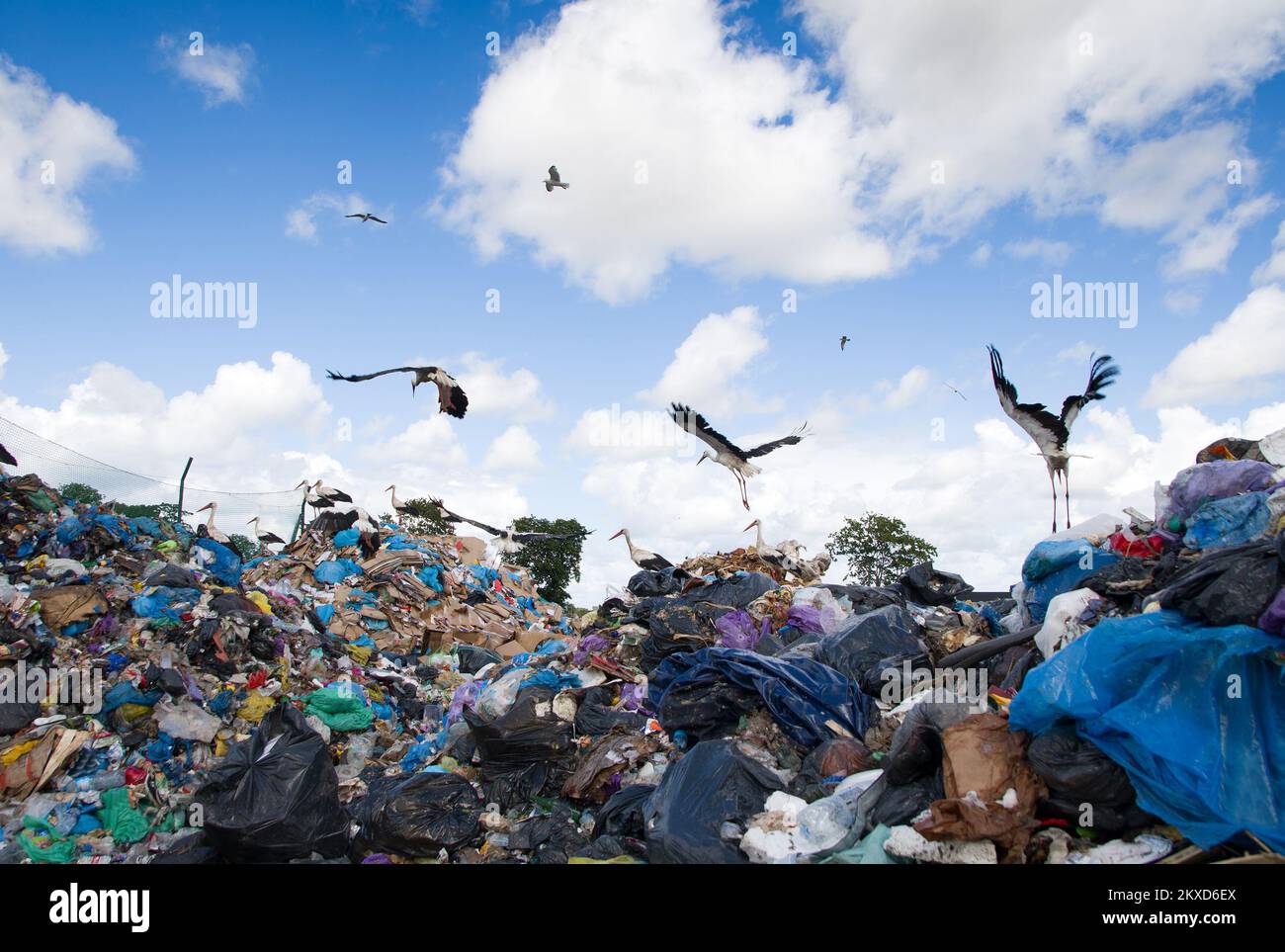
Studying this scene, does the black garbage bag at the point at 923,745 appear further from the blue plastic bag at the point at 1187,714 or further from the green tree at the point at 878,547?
the green tree at the point at 878,547

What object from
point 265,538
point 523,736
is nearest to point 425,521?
point 265,538

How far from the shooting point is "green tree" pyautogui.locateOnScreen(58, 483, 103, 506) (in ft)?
34.2

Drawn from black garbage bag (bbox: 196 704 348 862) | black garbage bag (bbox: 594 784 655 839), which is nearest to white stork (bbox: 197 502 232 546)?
black garbage bag (bbox: 196 704 348 862)

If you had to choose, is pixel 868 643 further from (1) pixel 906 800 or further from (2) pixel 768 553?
(2) pixel 768 553

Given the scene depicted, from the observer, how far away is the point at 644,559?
1015 cm

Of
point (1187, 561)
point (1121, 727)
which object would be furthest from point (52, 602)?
point (1187, 561)

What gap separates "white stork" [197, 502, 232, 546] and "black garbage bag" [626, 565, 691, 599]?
21.3 feet

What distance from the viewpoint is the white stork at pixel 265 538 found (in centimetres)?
1420

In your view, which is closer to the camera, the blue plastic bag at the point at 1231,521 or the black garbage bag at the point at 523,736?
the blue plastic bag at the point at 1231,521

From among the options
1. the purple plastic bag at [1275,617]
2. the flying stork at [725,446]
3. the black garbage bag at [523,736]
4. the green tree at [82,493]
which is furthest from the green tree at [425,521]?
the purple plastic bag at [1275,617]

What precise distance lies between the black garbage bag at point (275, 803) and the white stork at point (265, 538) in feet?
36.0

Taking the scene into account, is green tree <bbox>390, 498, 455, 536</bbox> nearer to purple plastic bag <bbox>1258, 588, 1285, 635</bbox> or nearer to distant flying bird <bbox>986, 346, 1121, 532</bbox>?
distant flying bird <bbox>986, 346, 1121, 532</bbox>

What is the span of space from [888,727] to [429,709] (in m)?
5.28

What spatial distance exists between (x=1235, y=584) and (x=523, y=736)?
398 cm
